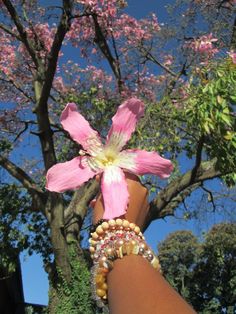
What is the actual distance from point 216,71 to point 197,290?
18063 millimetres

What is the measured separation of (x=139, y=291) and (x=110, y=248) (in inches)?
5.2

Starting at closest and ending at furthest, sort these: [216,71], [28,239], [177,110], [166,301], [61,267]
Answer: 1. [166,301]
2. [216,71]
3. [177,110]
4. [61,267]
5. [28,239]

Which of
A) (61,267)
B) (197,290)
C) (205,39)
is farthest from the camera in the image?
(197,290)

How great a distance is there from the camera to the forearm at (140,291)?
799 millimetres

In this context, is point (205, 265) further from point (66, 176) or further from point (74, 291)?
point (66, 176)

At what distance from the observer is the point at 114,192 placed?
0.98 metres

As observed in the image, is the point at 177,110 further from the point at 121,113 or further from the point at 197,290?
the point at 197,290

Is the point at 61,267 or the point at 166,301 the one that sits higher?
the point at 61,267

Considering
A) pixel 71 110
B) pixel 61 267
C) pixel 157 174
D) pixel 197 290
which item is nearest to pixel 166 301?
pixel 157 174

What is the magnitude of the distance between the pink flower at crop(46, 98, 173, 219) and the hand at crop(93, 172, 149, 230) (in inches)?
0.8

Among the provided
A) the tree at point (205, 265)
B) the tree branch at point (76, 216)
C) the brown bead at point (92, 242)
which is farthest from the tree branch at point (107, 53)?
the tree at point (205, 265)

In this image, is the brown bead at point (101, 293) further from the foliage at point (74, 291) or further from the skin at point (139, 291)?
the foliage at point (74, 291)

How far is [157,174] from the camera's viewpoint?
Answer: 1.03 meters

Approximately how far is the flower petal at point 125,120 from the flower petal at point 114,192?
66mm
